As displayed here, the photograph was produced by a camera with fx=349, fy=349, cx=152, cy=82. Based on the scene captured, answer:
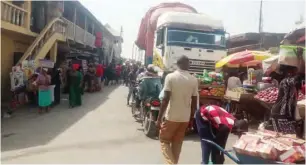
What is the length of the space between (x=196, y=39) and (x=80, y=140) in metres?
5.90

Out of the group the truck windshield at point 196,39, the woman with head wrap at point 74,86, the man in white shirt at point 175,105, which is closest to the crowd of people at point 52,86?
the woman with head wrap at point 74,86

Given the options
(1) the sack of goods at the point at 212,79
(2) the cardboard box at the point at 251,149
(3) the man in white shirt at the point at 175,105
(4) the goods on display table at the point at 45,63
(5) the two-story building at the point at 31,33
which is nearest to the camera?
(2) the cardboard box at the point at 251,149

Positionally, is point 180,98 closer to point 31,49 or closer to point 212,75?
point 212,75

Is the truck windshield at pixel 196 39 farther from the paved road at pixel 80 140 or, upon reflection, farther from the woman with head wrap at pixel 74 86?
the woman with head wrap at pixel 74 86

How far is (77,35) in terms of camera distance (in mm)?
20641

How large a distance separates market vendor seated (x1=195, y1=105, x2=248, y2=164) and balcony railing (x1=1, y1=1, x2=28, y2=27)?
29.4ft

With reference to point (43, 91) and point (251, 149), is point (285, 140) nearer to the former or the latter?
point (251, 149)

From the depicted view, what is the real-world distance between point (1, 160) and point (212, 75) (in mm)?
5294

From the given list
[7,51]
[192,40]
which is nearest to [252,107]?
[192,40]

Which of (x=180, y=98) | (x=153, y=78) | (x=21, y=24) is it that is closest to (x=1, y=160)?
(x=180, y=98)

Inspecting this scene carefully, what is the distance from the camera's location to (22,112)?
36.9ft

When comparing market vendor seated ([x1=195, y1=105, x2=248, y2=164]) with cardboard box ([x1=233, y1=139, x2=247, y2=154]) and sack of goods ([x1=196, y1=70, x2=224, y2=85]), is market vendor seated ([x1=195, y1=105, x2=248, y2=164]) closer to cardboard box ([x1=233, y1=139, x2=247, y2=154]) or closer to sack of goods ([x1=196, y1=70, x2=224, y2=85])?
cardboard box ([x1=233, y1=139, x2=247, y2=154])

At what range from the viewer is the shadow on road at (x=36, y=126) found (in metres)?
7.45

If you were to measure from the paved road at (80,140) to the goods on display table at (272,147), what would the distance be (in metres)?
2.50
